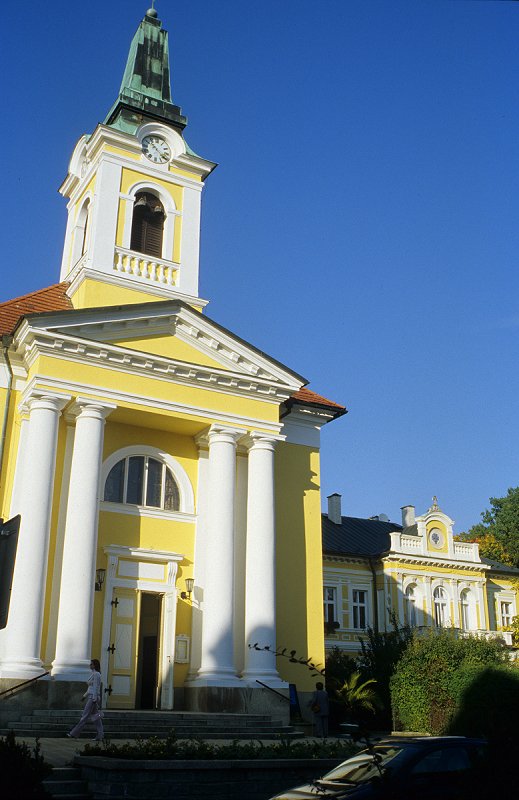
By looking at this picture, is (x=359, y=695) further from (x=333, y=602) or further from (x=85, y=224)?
(x=333, y=602)

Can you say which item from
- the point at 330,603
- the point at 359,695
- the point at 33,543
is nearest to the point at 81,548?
the point at 33,543

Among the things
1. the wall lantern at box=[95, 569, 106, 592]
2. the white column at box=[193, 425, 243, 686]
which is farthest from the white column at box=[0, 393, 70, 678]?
the white column at box=[193, 425, 243, 686]

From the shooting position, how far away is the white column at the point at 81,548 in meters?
17.2

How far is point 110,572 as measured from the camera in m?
19.8

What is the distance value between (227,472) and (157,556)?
262 centimetres

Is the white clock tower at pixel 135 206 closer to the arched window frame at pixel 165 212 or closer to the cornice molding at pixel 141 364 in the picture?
the arched window frame at pixel 165 212

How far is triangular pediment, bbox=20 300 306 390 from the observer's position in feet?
63.7

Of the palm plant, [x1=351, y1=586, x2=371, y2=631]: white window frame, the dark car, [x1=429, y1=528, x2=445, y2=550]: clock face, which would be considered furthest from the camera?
[x1=429, y1=528, x2=445, y2=550]: clock face

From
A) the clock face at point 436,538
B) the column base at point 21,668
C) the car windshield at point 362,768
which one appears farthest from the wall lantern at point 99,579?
the clock face at point 436,538

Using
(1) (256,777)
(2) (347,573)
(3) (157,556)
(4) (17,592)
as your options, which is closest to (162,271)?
(3) (157,556)

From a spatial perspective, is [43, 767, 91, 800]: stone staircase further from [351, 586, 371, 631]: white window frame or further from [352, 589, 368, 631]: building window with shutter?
[352, 589, 368, 631]: building window with shutter

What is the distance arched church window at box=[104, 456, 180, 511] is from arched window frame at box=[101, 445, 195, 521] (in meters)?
0.10

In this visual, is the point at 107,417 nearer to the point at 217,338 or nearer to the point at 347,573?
the point at 217,338

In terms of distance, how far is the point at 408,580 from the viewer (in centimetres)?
4272
